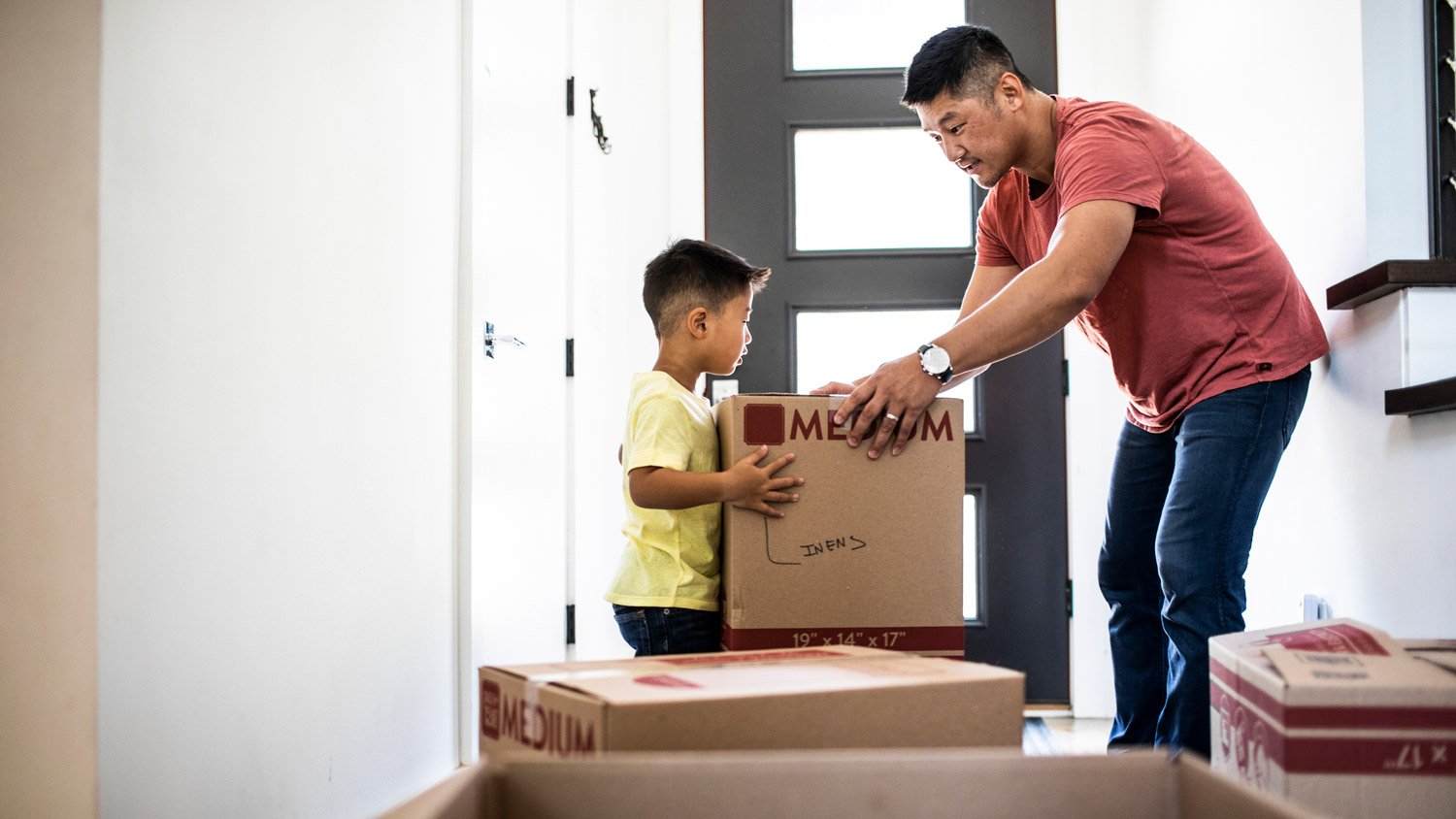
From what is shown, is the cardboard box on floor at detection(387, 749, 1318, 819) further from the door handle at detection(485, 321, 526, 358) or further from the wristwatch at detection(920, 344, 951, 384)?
the door handle at detection(485, 321, 526, 358)

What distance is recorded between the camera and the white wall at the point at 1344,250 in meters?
1.50

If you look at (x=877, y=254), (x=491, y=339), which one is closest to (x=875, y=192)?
(x=877, y=254)

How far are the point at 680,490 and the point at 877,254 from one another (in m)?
1.85

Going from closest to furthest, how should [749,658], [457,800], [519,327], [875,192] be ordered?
1. [457,800]
2. [749,658]
3. [519,327]
4. [875,192]

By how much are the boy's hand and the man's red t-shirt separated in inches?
20.7

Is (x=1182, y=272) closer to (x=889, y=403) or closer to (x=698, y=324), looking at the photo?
(x=889, y=403)

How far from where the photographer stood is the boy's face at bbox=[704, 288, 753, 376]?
164 cm

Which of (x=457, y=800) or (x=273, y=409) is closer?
(x=457, y=800)

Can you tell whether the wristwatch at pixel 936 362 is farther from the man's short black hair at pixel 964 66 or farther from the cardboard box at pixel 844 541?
the man's short black hair at pixel 964 66

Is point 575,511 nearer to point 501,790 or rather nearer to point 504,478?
point 504,478

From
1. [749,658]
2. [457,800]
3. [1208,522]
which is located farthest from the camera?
[1208,522]

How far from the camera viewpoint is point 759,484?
125cm

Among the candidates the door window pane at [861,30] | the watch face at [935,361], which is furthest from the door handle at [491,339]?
the door window pane at [861,30]

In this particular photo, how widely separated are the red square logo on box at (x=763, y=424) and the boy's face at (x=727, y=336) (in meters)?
0.35
